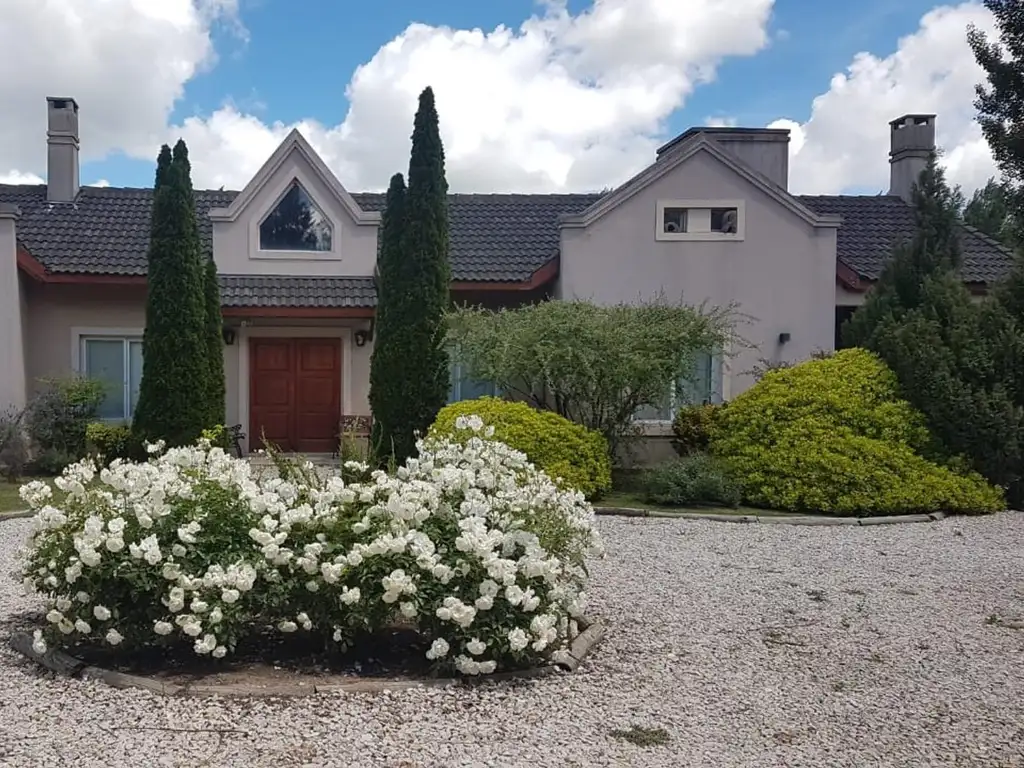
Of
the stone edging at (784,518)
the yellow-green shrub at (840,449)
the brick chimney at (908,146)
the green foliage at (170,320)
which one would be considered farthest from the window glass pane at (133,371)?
the brick chimney at (908,146)

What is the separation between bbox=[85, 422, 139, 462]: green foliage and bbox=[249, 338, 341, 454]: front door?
2257 millimetres

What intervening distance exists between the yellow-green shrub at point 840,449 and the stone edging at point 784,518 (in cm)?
20

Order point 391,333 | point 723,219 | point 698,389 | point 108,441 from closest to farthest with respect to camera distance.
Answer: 1. point 391,333
2. point 108,441
3. point 698,389
4. point 723,219

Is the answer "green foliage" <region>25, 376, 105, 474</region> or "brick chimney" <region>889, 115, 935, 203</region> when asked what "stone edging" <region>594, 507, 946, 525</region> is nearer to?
"green foliage" <region>25, 376, 105, 474</region>

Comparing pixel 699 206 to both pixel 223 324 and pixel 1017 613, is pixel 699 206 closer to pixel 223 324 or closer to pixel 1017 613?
pixel 223 324

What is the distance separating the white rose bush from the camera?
15.4ft

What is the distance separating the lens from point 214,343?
14.2 metres

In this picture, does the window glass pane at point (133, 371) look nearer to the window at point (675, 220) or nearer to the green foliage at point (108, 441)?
the green foliage at point (108, 441)

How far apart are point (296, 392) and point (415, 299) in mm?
3745

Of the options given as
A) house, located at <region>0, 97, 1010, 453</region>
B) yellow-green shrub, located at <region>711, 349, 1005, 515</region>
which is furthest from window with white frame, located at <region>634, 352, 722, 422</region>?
yellow-green shrub, located at <region>711, 349, 1005, 515</region>

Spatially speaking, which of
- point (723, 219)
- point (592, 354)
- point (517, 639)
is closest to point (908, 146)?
point (723, 219)

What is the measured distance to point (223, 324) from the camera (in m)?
15.4

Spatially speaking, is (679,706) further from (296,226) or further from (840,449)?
(296,226)

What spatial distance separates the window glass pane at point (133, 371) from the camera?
15430mm
